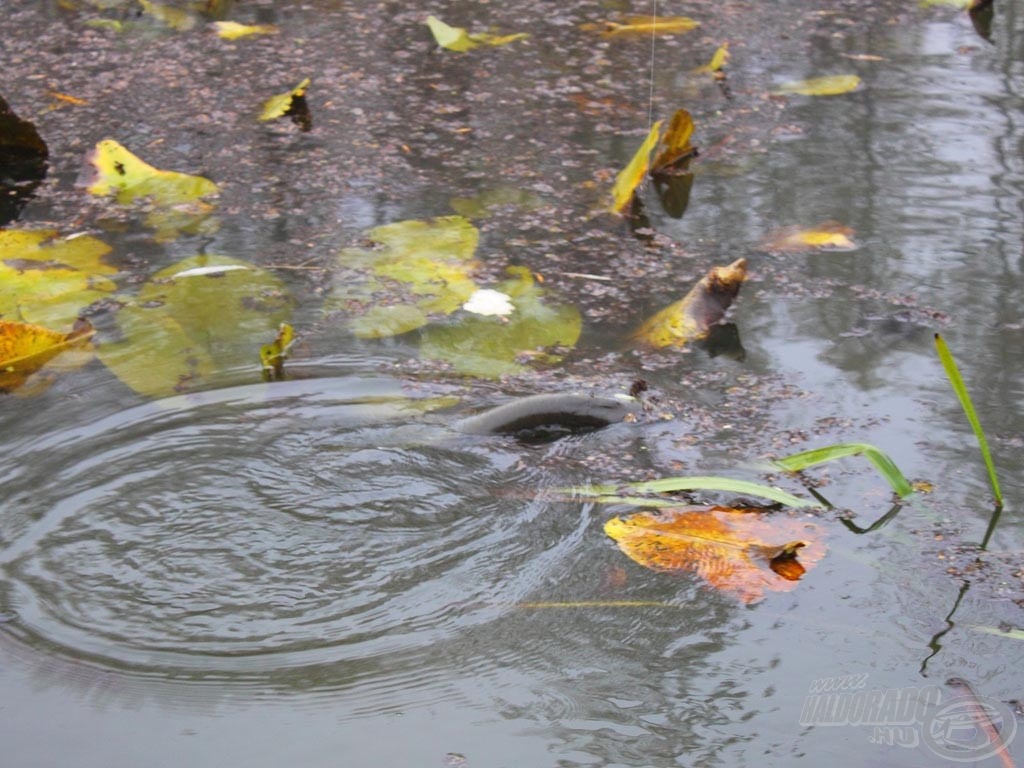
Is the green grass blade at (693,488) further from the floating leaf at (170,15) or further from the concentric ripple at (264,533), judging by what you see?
the floating leaf at (170,15)

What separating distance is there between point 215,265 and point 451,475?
3.30 ft

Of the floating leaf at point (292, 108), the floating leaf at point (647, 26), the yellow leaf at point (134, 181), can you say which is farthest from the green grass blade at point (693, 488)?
the floating leaf at point (647, 26)

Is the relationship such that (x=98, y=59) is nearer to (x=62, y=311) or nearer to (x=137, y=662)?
(x=62, y=311)

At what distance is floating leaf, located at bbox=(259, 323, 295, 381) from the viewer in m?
2.39

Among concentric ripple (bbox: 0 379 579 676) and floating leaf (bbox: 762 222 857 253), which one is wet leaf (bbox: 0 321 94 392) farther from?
floating leaf (bbox: 762 222 857 253)

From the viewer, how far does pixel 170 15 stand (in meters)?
4.56

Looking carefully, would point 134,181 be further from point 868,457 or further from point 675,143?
point 868,457

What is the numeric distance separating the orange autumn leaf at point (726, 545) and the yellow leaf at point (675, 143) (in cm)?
157

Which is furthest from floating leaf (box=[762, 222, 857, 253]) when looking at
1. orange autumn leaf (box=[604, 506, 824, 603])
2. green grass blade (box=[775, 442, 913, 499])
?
orange autumn leaf (box=[604, 506, 824, 603])

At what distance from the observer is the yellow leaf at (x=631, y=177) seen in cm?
296

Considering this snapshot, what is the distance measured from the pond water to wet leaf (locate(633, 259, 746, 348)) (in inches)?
2.2

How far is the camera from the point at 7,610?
5.91ft

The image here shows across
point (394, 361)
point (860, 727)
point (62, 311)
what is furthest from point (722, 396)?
point (62, 311)

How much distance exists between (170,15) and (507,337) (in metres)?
2.72
